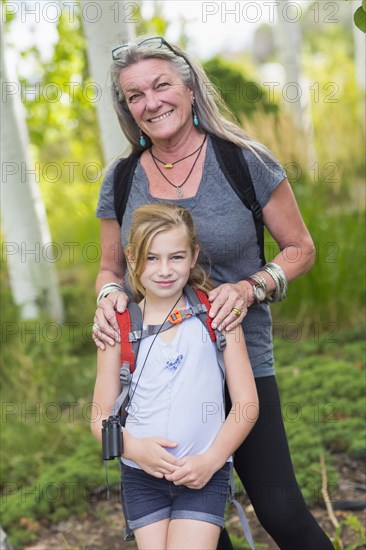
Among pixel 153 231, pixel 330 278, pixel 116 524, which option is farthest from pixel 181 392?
pixel 330 278

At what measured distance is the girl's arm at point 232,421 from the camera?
7.79 ft

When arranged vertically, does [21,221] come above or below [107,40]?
below

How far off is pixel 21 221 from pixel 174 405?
13.4 ft

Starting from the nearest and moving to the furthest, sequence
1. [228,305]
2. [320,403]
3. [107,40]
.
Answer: [228,305] < [320,403] < [107,40]

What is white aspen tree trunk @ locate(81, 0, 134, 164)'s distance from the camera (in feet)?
15.2

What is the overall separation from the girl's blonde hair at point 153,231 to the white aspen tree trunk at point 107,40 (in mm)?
1978

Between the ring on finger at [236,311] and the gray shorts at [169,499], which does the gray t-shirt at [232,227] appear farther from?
the gray shorts at [169,499]

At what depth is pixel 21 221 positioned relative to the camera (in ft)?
20.6

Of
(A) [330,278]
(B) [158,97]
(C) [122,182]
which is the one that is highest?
(B) [158,97]

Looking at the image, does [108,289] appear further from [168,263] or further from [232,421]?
[232,421]

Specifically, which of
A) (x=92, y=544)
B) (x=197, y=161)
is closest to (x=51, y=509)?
(x=92, y=544)

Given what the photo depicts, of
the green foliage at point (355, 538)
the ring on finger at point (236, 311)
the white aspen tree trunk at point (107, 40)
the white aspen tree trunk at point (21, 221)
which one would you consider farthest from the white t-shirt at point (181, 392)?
the white aspen tree trunk at point (21, 221)

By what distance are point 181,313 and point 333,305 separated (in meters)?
3.59

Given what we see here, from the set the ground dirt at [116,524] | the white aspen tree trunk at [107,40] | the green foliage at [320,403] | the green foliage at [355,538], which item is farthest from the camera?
the white aspen tree trunk at [107,40]
